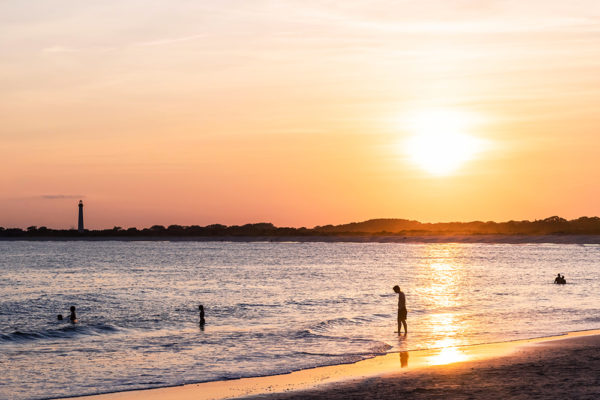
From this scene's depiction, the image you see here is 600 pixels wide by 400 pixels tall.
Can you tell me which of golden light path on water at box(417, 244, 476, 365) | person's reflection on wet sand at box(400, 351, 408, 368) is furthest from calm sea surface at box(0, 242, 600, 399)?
person's reflection on wet sand at box(400, 351, 408, 368)

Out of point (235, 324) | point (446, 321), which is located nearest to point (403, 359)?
point (446, 321)

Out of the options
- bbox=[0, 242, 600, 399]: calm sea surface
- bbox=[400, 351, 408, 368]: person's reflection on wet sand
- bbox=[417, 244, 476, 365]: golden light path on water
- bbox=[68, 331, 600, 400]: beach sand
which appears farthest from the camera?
bbox=[417, 244, 476, 365]: golden light path on water

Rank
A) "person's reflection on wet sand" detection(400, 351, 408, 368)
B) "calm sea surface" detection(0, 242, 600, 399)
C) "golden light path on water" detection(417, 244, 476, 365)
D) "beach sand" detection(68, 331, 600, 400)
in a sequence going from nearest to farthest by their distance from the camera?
"beach sand" detection(68, 331, 600, 400) < "person's reflection on wet sand" detection(400, 351, 408, 368) < "calm sea surface" detection(0, 242, 600, 399) < "golden light path on water" detection(417, 244, 476, 365)

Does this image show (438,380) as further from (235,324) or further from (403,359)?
(235,324)

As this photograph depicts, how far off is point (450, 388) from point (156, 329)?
2391 centimetres

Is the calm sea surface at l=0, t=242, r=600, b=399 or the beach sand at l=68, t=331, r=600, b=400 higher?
the beach sand at l=68, t=331, r=600, b=400

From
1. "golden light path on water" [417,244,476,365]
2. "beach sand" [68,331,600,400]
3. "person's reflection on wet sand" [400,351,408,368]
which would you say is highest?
"beach sand" [68,331,600,400]

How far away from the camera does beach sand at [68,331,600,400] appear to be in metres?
18.1

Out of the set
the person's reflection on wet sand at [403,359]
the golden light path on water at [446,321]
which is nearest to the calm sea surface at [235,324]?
the golden light path on water at [446,321]

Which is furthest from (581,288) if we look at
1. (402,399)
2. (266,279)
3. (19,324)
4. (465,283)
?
(402,399)

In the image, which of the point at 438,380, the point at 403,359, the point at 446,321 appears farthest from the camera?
the point at 446,321

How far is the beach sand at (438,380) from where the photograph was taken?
18.1 meters

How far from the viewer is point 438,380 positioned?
19.9 meters

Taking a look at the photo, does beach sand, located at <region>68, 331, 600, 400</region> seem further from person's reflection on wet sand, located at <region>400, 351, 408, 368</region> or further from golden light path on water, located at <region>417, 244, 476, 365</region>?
golden light path on water, located at <region>417, 244, 476, 365</region>
